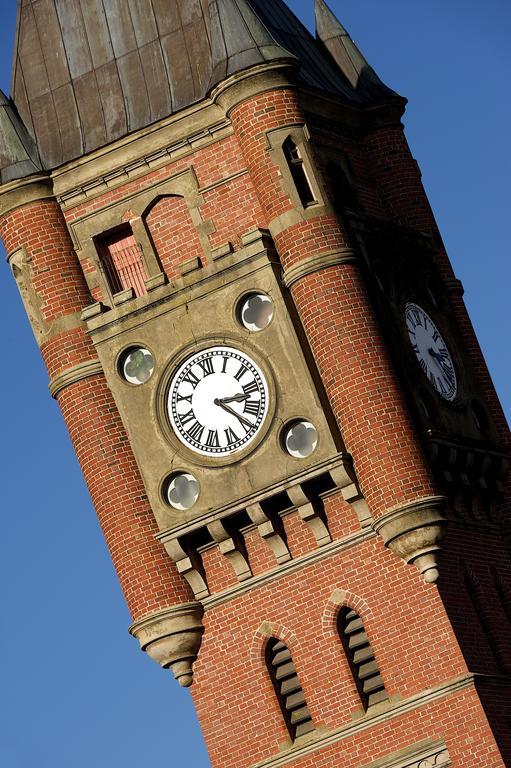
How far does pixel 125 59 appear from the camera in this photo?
45.4 meters

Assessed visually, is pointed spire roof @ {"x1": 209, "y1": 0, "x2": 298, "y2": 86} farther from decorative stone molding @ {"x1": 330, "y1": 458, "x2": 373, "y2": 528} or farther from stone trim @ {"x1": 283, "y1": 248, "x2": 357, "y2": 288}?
decorative stone molding @ {"x1": 330, "y1": 458, "x2": 373, "y2": 528}

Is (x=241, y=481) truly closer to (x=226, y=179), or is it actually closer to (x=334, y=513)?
(x=334, y=513)

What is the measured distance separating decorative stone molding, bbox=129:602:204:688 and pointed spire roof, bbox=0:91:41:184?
24.7 feet

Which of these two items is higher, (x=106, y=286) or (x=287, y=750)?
(x=106, y=286)

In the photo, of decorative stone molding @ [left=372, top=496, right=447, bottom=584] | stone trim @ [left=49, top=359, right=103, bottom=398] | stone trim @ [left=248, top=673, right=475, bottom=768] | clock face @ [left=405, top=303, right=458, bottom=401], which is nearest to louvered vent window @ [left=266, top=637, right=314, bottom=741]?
stone trim @ [left=248, top=673, right=475, bottom=768]

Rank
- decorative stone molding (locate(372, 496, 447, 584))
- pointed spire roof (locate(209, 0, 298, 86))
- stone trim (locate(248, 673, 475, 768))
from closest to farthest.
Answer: stone trim (locate(248, 673, 475, 768))
decorative stone molding (locate(372, 496, 447, 584))
pointed spire roof (locate(209, 0, 298, 86))

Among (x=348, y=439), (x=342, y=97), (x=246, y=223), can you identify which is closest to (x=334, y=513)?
(x=348, y=439)

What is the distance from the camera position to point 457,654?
41.5 meters

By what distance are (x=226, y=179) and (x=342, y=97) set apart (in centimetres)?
332

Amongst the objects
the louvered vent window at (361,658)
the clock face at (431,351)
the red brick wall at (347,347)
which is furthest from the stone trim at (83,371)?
the louvered vent window at (361,658)

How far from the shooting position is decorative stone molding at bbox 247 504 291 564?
42.3 m

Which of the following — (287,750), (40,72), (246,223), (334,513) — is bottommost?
(287,750)

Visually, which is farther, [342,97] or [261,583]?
[342,97]

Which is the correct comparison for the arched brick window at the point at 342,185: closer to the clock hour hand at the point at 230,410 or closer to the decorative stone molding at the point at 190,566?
the clock hour hand at the point at 230,410
